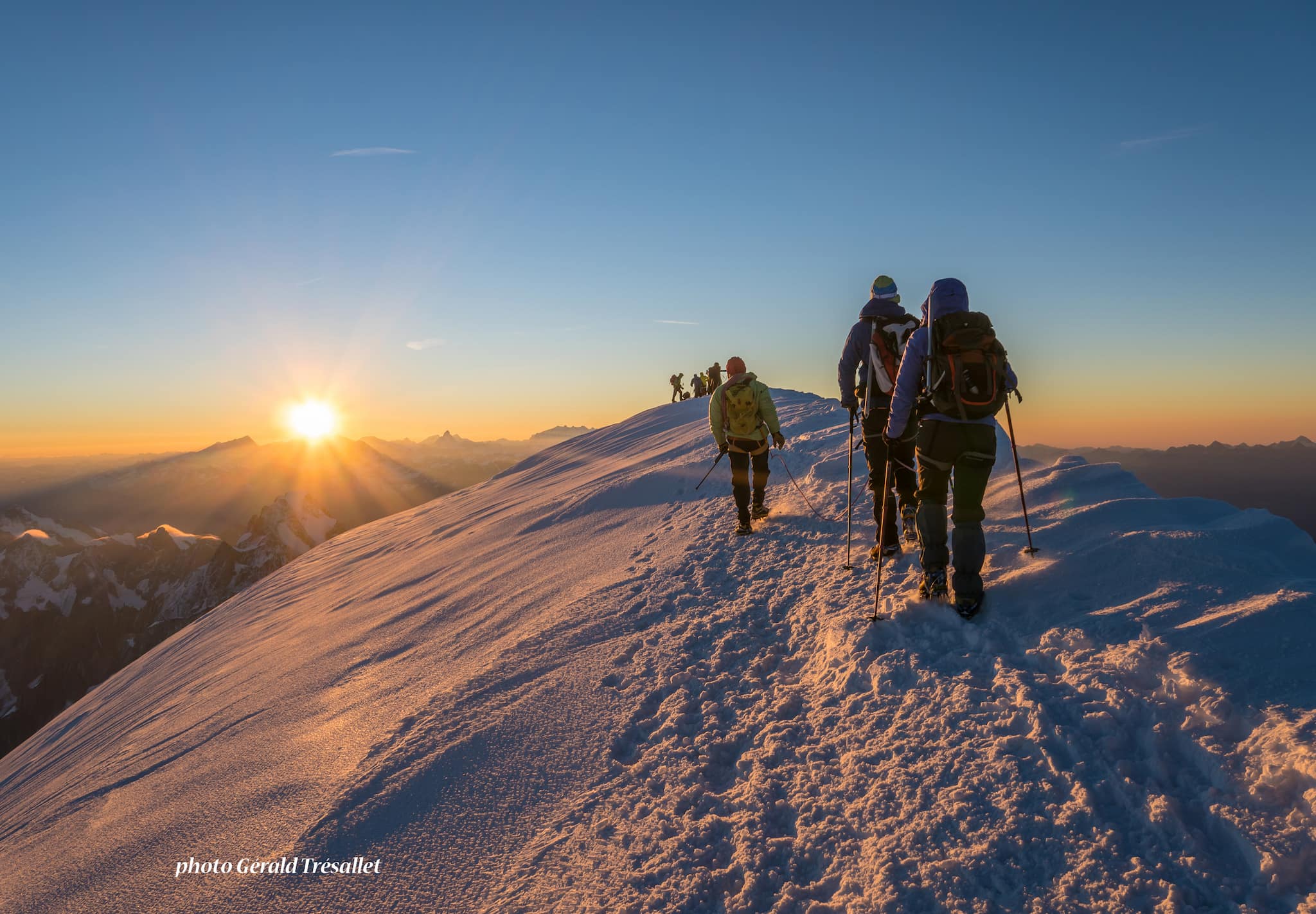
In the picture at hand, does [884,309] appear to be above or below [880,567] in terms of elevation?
above

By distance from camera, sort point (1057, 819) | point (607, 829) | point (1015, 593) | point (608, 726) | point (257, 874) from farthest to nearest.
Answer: point (1015, 593) → point (608, 726) → point (257, 874) → point (607, 829) → point (1057, 819)

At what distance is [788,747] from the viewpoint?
12.5ft

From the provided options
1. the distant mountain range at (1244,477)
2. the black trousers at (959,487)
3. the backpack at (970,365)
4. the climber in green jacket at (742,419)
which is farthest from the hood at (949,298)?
the distant mountain range at (1244,477)

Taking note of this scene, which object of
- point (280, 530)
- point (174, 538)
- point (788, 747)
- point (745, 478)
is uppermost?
point (745, 478)

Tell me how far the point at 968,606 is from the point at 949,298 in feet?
7.16

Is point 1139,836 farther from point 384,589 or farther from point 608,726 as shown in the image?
point 384,589

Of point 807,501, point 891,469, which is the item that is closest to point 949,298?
point 891,469

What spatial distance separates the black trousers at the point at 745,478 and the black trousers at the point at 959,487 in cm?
307

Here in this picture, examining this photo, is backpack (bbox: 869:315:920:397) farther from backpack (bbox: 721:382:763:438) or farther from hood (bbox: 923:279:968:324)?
backpack (bbox: 721:382:763:438)

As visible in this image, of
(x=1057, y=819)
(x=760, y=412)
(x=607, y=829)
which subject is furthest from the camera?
(x=760, y=412)

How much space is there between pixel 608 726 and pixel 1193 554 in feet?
13.9

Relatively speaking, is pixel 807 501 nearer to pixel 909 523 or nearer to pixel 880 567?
pixel 909 523

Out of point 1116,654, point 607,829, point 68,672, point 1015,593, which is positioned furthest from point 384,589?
point 68,672

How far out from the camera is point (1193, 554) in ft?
14.4
